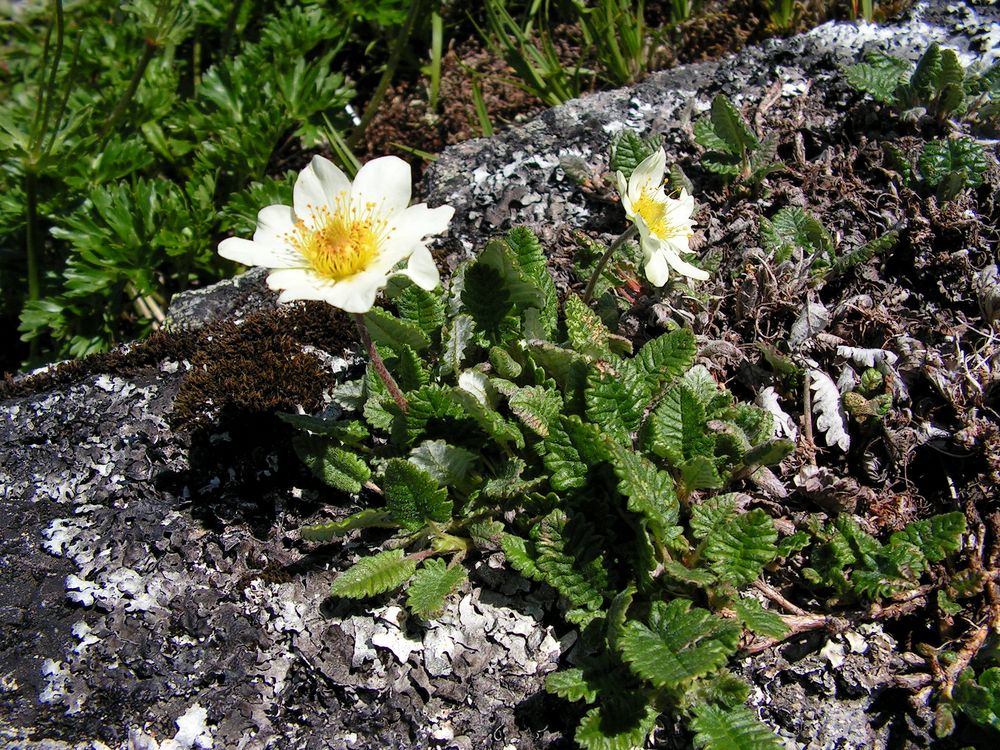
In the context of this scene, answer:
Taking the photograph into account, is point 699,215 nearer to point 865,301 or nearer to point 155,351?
point 865,301

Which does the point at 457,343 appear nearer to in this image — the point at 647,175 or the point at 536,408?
the point at 536,408

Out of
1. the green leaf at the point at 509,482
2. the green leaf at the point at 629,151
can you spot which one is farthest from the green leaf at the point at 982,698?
the green leaf at the point at 629,151

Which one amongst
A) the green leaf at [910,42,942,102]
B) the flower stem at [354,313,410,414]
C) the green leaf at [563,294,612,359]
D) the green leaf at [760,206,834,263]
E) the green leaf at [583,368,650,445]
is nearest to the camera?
the flower stem at [354,313,410,414]

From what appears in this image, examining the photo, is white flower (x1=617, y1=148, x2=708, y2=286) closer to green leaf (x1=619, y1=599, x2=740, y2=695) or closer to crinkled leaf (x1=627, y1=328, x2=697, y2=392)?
crinkled leaf (x1=627, y1=328, x2=697, y2=392)

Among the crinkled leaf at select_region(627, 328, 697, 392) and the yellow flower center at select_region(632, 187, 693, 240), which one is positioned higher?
the yellow flower center at select_region(632, 187, 693, 240)

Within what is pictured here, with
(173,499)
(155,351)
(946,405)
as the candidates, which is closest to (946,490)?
(946,405)

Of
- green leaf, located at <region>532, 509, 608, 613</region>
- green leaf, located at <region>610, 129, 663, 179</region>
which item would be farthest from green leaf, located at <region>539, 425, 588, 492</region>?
green leaf, located at <region>610, 129, 663, 179</region>

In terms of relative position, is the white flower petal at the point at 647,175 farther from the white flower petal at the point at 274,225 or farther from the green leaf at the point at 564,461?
the white flower petal at the point at 274,225
